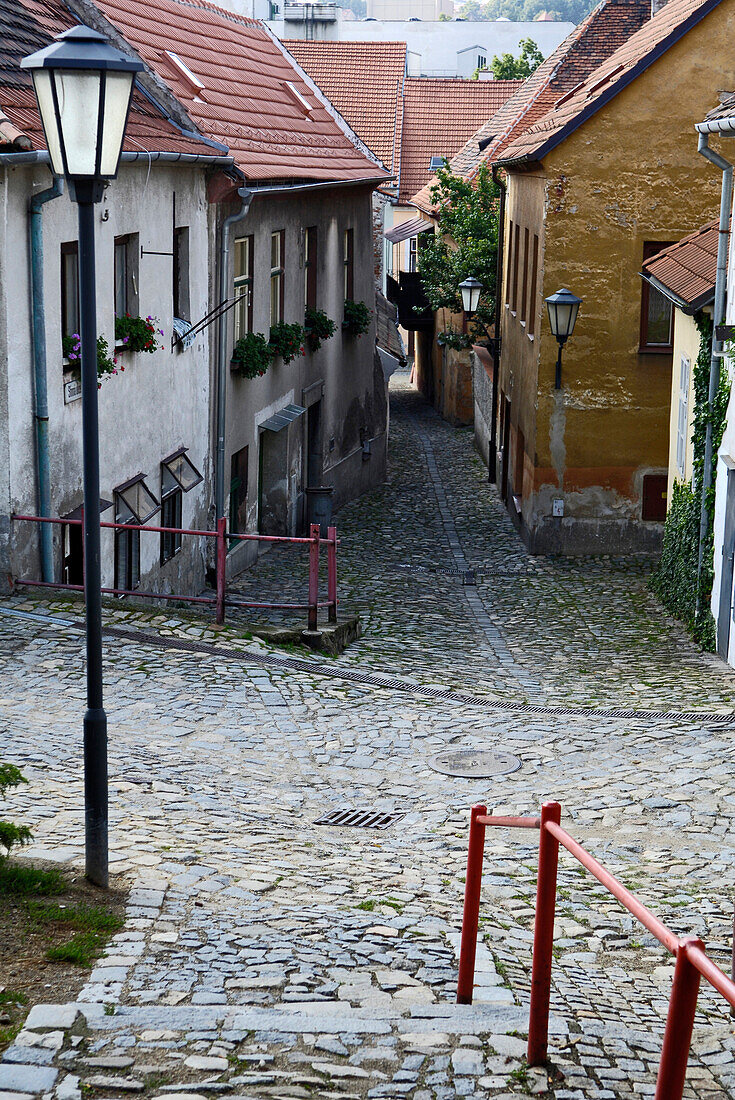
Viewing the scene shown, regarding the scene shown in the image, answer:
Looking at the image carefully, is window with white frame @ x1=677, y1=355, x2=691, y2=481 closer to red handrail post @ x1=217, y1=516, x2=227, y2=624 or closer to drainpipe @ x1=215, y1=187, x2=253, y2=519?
drainpipe @ x1=215, y1=187, x2=253, y2=519

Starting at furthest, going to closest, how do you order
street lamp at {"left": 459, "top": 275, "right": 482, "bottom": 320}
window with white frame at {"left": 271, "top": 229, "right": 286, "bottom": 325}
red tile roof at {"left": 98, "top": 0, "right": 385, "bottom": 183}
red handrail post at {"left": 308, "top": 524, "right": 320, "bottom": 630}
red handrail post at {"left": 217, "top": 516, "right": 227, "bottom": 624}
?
street lamp at {"left": 459, "top": 275, "right": 482, "bottom": 320} < window with white frame at {"left": 271, "top": 229, "right": 286, "bottom": 325} < red tile roof at {"left": 98, "top": 0, "right": 385, "bottom": 183} < red handrail post at {"left": 308, "top": 524, "right": 320, "bottom": 630} < red handrail post at {"left": 217, "top": 516, "right": 227, "bottom": 624}

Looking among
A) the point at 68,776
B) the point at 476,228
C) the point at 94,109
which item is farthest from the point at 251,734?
the point at 476,228

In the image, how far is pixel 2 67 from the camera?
11.9 meters

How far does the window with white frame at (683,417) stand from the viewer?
48.8ft

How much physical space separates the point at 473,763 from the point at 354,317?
1652 cm

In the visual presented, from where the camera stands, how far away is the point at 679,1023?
323 cm

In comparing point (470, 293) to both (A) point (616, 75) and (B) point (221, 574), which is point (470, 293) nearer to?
(A) point (616, 75)

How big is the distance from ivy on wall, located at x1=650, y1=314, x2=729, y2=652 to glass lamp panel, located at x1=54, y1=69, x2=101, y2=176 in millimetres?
8864

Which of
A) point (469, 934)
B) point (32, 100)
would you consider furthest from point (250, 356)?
point (469, 934)

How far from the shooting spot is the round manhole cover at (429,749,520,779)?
29.4 feet

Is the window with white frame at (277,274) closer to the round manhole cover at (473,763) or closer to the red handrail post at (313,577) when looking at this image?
→ the red handrail post at (313,577)

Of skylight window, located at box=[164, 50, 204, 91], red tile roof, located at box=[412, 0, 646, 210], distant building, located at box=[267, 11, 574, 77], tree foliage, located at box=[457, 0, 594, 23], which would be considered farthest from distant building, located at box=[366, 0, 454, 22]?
skylight window, located at box=[164, 50, 204, 91]

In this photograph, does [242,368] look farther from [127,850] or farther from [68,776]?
[127,850]

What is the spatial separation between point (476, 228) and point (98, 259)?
684 inches
